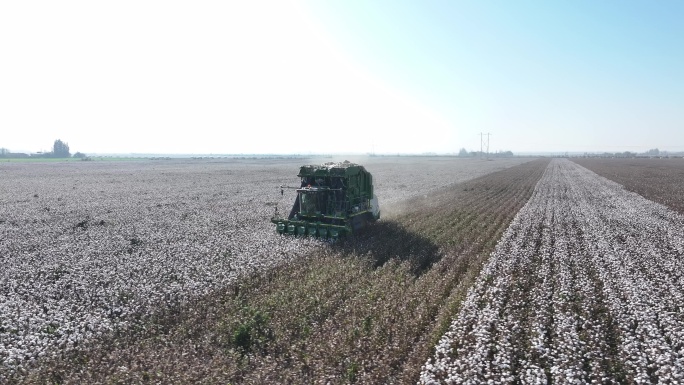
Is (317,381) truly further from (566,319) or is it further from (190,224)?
(190,224)

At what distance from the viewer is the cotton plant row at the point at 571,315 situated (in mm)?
9125

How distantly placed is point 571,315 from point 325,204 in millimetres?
13664

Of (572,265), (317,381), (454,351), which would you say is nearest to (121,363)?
(317,381)

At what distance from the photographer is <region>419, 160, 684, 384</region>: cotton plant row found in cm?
912

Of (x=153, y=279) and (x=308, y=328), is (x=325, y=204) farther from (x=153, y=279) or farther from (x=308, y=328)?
(x=308, y=328)

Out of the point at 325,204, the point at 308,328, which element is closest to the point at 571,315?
the point at 308,328

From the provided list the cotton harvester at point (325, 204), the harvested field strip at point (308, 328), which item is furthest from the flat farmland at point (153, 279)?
the cotton harvester at point (325, 204)

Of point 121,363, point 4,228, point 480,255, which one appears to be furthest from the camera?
point 4,228

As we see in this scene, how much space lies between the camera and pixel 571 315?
1191 cm

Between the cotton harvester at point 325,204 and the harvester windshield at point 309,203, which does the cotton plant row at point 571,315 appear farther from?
the harvester windshield at point 309,203

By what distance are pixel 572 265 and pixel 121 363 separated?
51.7 ft

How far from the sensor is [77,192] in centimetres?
4794

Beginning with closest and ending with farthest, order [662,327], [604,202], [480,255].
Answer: [662,327] < [480,255] < [604,202]

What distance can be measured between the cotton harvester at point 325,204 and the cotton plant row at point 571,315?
7.67 meters
